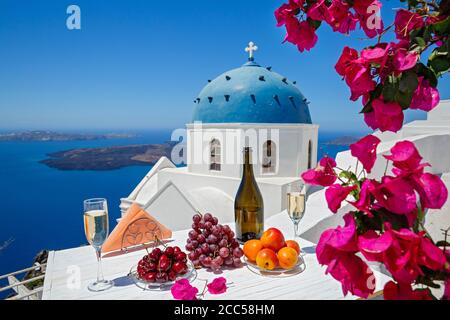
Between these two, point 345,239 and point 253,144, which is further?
point 253,144

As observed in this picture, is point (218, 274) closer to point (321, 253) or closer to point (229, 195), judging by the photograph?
point (321, 253)

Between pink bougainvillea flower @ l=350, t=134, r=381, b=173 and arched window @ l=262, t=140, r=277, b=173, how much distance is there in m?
A: 6.69

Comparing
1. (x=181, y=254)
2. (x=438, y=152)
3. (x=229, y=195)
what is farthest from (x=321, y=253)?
(x=229, y=195)

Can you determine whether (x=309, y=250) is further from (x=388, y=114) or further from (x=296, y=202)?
(x=388, y=114)

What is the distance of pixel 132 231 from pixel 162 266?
22.0 inches

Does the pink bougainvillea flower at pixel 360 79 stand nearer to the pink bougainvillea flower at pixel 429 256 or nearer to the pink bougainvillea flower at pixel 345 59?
the pink bougainvillea flower at pixel 345 59

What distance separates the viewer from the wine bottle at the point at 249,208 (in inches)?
82.5

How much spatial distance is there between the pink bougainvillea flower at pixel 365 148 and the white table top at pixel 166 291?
100 centimetres

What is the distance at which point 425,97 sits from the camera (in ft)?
1.88

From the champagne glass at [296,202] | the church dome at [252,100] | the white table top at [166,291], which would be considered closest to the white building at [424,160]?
the champagne glass at [296,202]

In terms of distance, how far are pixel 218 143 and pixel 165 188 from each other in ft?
6.66

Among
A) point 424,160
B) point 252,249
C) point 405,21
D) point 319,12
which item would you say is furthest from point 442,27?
point 424,160

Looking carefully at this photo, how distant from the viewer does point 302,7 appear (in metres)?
0.75

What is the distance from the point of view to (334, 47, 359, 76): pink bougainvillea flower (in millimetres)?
584
